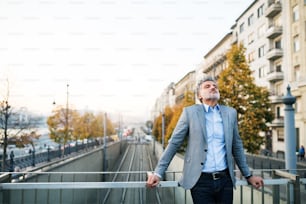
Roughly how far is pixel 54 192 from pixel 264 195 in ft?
9.17

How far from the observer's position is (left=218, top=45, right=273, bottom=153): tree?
56.7ft

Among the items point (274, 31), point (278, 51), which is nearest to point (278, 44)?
point (278, 51)

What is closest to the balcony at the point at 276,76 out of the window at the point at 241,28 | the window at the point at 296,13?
the window at the point at 296,13

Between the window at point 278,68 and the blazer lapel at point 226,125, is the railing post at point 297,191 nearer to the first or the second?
the blazer lapel at point 226,125

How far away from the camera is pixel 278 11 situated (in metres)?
33.6

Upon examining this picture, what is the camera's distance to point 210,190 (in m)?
2.95

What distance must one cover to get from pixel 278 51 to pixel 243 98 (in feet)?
58.9

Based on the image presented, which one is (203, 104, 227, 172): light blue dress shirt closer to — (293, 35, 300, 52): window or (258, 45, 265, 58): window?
(293, 35, 300, 52): window

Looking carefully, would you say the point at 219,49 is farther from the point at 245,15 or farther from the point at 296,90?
the point at 296,90

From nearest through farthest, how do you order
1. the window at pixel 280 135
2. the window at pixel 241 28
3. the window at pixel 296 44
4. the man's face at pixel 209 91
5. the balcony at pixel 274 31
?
the man's face at pixel 209 91, the window at pixel 296 44, the balcony at pixel 274 31, the window at pixel 280 135, the window at pixel 241 28

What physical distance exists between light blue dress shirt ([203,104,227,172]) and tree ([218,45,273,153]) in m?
14.4

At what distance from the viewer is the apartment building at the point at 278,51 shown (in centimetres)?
2864

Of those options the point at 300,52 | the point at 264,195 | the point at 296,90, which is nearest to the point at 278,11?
the point at 300,52

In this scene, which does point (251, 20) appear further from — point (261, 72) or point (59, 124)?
point (59, 124)
